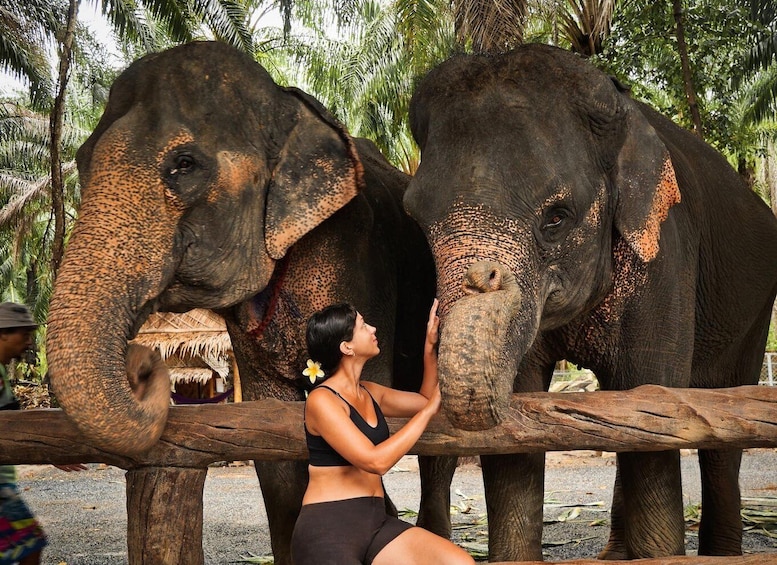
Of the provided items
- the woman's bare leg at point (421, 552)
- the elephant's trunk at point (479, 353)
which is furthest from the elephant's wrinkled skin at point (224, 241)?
the elephant's trunk at point (479, 353)

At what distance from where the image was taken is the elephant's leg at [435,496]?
6.49 meters

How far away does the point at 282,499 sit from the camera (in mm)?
4828

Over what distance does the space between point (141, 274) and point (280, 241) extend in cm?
75

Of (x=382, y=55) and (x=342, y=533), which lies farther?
(x=382, y=55)

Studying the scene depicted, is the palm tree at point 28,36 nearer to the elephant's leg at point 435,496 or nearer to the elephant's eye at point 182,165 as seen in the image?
the elephant's leg at point 435,496

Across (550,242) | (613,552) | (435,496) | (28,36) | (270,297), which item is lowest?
(613,552)

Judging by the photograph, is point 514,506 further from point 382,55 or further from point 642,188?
point 382,55

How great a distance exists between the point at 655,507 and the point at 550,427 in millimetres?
1159

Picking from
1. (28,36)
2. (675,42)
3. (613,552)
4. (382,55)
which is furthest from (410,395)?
(382,55)

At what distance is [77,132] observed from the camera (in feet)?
81.5

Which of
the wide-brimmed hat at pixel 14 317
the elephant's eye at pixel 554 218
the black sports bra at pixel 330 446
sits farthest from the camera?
the wide-brimmed hat at pixel 14 317

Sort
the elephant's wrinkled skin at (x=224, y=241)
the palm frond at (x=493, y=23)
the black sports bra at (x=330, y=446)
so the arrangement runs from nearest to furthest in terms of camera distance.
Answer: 1. the black sports bra at (x=330, y=446)
2. the elephant's wrinkled skin at (x=224, y=241)
3. the palm frond at (x=493, y=23)

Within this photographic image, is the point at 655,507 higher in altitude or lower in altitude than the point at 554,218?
lower

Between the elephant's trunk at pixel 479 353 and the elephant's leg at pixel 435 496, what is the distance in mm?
3241
